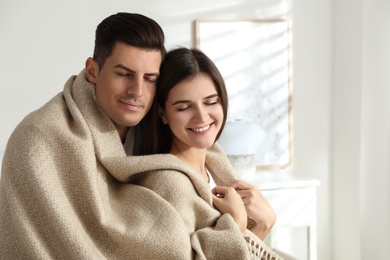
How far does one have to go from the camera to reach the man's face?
1.57m

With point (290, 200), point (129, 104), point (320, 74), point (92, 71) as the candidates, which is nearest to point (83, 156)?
point (129, 104)

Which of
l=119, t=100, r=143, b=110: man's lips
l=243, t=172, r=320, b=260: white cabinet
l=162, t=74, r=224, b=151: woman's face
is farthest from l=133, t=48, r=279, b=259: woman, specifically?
l=243, t=172, r=320, b=260: white cabinet

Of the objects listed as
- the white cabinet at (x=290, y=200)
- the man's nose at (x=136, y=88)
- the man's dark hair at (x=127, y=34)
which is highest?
the man's dark hair at (x=127, y=34)

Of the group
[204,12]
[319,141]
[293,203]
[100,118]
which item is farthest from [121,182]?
[319,141]

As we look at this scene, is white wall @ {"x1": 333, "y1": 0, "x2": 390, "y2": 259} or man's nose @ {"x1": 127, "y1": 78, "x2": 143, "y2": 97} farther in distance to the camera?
white wall @ {"x1": 333, "y1": 0, "x2": 390, "y2": 259}

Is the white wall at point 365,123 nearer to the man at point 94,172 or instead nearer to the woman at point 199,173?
the woman at point 199,173

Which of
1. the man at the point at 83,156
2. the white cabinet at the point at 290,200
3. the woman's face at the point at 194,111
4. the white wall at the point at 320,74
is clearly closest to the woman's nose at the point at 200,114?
the woman's face at the point at 194,111

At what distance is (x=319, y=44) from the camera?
12.3ft

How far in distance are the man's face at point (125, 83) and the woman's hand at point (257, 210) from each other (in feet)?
1.39

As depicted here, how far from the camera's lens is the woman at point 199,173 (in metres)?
1.50

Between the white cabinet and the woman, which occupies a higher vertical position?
the woman

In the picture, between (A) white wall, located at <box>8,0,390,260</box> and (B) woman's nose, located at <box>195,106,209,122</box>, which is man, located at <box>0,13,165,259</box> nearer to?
(B) woman's nose, located at <box>195,106,209,122</box>

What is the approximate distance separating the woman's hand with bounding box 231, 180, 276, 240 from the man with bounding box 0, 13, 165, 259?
402 millimetres

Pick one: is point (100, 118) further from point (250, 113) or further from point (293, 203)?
point (250, 113)
